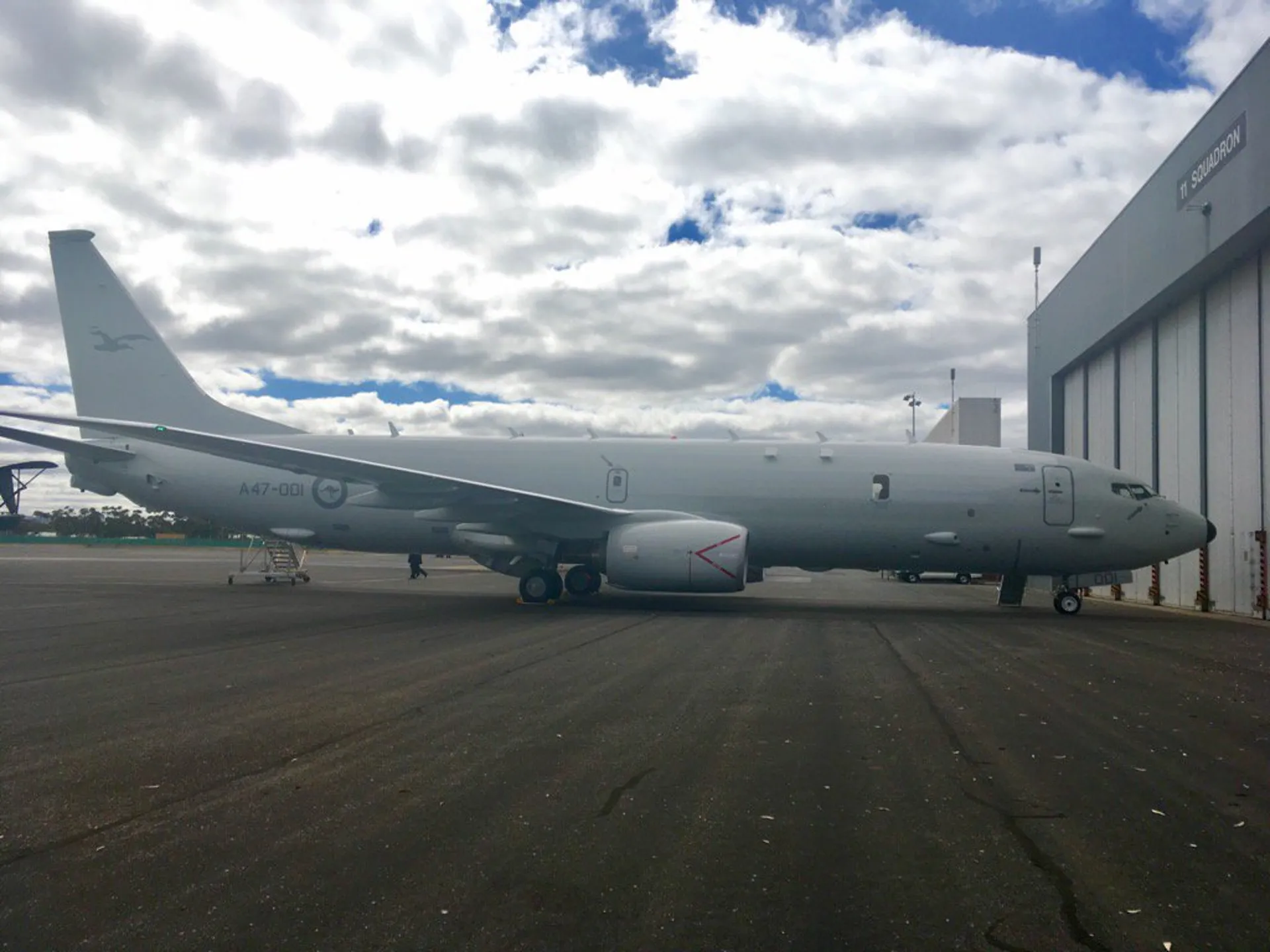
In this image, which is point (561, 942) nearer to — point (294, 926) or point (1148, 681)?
point (294, 926)

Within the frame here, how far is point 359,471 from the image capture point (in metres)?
16.5

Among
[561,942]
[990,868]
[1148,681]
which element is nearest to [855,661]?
[1148,681]

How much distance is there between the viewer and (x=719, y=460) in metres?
19.2

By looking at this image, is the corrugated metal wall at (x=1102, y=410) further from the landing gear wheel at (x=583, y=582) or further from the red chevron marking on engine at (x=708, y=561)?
the landing gear wheel at (x=583, y=582)

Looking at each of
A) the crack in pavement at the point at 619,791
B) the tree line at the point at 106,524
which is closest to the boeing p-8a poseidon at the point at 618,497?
the crack in pavement at the point at 619,791

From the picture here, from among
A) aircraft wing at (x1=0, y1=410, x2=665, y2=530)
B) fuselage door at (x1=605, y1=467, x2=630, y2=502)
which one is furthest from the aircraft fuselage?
aircraft wing at (x1=0, y1=410, x2=665, y2=530)

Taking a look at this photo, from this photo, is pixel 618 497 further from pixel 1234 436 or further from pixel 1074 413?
pixel 1074 413

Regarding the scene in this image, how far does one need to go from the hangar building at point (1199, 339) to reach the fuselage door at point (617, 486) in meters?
12.7

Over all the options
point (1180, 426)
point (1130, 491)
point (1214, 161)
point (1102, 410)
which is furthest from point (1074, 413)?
point (1130, 491)

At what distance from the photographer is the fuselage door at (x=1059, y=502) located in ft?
59.1

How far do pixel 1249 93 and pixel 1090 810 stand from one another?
1828 cm

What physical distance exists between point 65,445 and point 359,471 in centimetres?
631

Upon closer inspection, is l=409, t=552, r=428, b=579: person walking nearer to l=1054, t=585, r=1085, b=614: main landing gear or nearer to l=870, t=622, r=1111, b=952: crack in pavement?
l=1054, t=585, r=1085, b=614: main landing gear

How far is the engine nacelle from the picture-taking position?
55.4 ft
